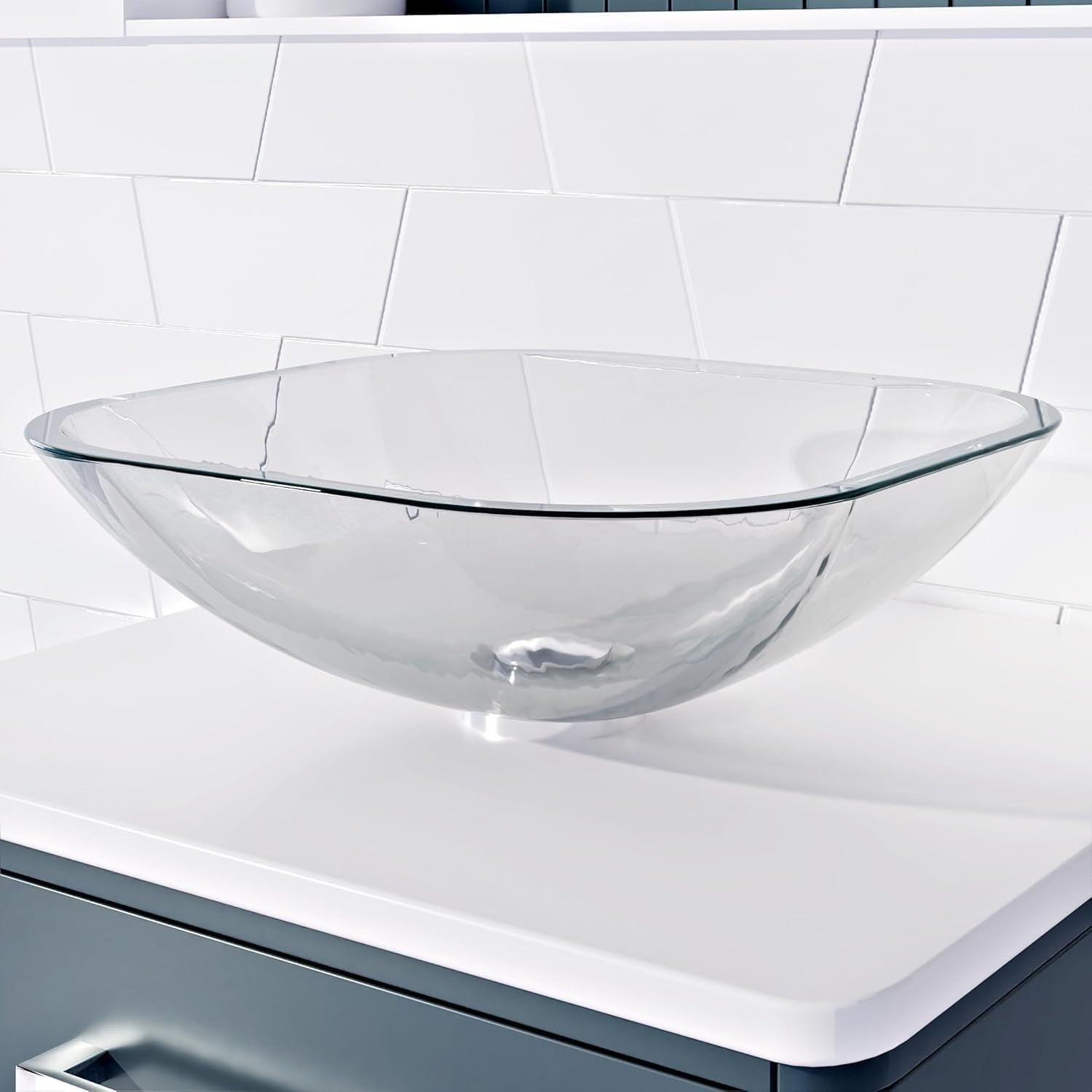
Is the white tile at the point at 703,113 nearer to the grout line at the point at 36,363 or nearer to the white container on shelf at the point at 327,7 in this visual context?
the white container on shelf at the point at 327,7

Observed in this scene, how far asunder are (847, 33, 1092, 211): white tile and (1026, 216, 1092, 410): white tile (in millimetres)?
24

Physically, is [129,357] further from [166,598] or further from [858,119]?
[858,119]

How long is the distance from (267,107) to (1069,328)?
2.22 ft

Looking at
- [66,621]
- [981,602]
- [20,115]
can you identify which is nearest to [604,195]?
[981,602]

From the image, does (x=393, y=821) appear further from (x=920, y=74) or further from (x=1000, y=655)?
(x=920, y=74)

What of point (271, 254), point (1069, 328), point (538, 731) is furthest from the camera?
point (271, 254)

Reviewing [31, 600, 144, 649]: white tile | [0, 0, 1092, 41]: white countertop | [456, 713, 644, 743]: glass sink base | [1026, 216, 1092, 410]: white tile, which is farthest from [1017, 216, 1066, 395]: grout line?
[31, 600, 144, 649]: white tile

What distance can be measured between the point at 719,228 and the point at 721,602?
47 centimetres

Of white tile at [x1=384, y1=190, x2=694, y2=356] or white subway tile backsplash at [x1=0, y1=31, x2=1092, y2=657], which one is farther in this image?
white tile at [x1=384, y1=190, x2=694, y2=356]

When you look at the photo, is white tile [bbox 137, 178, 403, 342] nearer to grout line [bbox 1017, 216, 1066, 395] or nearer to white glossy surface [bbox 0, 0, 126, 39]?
white glossy surface [bbox 0, 0, 126, 39]

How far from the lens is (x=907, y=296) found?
1.00m

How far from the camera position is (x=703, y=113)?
1.06 meters

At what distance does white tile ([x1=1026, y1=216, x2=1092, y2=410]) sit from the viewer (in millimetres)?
938

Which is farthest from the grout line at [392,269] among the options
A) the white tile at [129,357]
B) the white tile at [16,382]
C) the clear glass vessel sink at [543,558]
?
the white tile at [16,382]
